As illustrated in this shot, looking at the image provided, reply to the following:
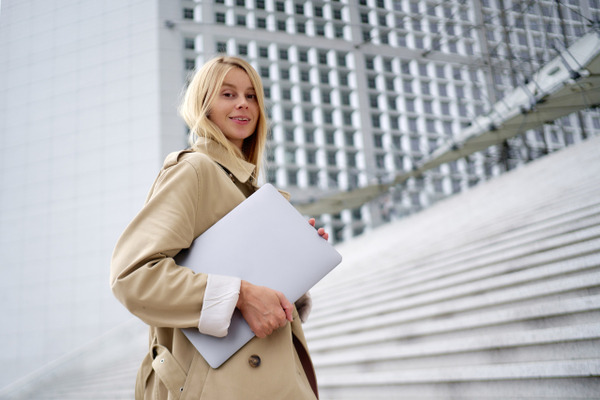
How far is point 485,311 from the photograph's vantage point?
3.44 metres

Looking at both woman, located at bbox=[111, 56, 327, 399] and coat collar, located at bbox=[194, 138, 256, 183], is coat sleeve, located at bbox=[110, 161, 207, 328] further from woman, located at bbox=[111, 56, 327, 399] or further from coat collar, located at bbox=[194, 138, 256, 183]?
coat collar, located at bbox=[194, 138, 256, 183]

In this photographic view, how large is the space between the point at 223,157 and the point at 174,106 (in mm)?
10303

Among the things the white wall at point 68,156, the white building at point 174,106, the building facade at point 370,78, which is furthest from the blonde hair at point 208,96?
the building facade at point 370,78

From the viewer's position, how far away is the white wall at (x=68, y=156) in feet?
42.3

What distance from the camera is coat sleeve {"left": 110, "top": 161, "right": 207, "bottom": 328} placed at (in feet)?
3.11

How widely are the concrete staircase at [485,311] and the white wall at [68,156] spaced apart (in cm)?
951

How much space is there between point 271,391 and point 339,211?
59.7 feet

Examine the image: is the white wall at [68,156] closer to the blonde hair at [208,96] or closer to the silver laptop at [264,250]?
the blonde hair at [208,96]

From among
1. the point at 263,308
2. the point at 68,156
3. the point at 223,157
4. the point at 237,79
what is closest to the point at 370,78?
the point at 68,156

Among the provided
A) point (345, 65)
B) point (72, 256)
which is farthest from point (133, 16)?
point (345, 65)

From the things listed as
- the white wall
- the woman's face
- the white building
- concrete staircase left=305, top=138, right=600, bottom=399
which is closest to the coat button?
the woman's face

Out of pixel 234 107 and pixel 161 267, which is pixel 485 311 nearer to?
pixel 234 107

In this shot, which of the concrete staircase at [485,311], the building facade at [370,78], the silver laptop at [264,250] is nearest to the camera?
the silver laptop at [264,250]

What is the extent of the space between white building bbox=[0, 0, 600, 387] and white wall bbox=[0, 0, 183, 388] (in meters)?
0.04
